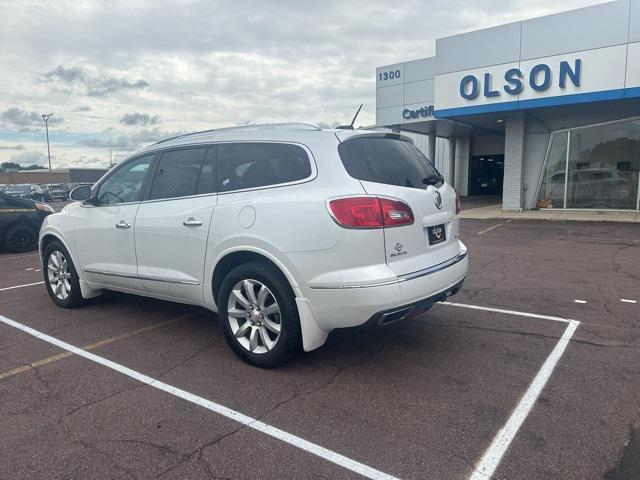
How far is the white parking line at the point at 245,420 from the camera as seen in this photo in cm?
261

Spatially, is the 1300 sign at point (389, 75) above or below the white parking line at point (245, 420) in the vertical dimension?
above

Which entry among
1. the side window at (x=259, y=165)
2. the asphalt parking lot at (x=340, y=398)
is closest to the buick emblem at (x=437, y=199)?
the side window at (x=259, y=165)

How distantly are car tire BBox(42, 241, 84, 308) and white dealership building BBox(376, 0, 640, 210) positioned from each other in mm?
14379

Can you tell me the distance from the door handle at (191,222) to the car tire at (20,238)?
8445 millimetres

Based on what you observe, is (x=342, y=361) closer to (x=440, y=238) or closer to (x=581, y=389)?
(x=440, y=238)

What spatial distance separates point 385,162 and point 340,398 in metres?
1.79

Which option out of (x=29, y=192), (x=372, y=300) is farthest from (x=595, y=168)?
(x=29, y=192)

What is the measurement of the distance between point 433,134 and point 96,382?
22376 mm

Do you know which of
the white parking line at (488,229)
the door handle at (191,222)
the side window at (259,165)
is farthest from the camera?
the white parking line at (488,229)

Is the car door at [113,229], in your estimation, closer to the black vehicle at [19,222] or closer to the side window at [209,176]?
the side window at [209,176]

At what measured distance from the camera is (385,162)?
12.4ft

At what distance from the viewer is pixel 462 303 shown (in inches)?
221

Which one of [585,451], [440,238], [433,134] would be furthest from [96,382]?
[433,134]

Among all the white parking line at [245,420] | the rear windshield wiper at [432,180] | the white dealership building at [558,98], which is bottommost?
the white parking line at [245,420]
